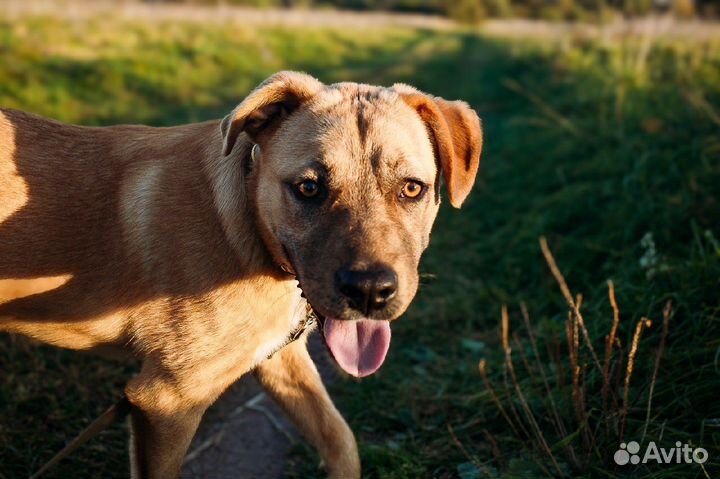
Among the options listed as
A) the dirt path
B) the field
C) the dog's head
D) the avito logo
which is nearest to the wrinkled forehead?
the dog's head

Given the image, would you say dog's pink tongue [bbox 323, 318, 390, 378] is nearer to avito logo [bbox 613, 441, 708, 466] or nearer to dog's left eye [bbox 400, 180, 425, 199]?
dog's left eye [bbox 400, 180, 425, 199]

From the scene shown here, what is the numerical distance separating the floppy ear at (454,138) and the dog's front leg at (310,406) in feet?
3.92

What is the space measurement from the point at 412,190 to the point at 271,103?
0.79 meters

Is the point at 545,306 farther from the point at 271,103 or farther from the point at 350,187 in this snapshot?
the point at 271,103

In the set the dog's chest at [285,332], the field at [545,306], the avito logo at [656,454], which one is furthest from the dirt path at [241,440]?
the avito logo at [656,454]

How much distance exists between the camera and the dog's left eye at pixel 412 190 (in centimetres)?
306

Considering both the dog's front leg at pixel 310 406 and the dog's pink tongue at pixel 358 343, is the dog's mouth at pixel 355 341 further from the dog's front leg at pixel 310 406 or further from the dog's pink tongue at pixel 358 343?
the dog's front leg at pixel 310 406

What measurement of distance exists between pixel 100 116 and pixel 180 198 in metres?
8.12

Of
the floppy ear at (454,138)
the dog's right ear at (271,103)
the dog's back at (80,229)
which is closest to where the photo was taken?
the dog's right ear at (271,103)

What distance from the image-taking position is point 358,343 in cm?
298

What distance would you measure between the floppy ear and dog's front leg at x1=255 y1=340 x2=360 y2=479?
3.92 ft

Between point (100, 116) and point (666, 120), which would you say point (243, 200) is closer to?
point (666, 120)

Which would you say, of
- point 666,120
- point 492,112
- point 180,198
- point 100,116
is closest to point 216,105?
point 100,116

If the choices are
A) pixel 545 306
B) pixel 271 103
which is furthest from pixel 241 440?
pixel 545 306
